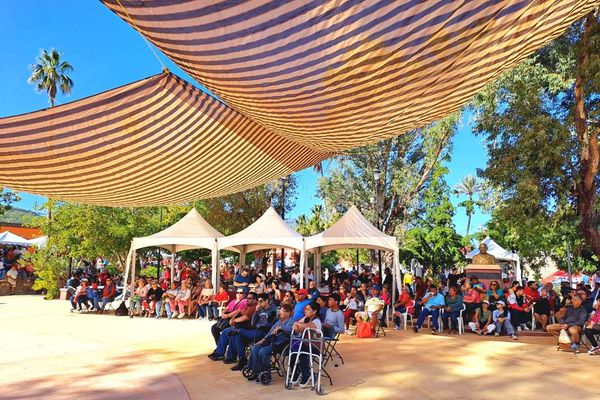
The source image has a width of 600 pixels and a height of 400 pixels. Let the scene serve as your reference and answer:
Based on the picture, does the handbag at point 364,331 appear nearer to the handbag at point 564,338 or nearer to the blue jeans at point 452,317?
the blue jeans at point 452,317

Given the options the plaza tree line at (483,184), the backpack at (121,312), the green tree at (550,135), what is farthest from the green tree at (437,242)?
the backpack at (121,312)

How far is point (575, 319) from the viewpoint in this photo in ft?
28.5

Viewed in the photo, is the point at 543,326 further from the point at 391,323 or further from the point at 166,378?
the point at 166,378

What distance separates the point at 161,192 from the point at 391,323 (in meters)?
8.01

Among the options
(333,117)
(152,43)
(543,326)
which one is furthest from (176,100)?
(543,326)

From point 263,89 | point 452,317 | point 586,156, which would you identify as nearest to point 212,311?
point 452,317

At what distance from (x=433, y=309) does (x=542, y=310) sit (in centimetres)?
270

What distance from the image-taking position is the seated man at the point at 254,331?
23.1 ft

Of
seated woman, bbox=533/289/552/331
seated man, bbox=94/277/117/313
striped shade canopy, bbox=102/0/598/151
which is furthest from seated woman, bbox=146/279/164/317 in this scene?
striped shade canopy, bbox=102/0/598/151

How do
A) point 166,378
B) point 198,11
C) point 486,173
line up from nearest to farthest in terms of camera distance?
point 198,11
point 166,378
point 486,173

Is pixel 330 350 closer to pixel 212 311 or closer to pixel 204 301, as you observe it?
pixel 212 311

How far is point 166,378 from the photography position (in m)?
6.46

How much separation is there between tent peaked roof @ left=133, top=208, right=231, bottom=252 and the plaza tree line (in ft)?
15.6

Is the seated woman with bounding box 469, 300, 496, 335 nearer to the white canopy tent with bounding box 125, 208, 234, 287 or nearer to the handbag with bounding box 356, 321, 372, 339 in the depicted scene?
the handbag with bounding box 356, 321, 372, 339
